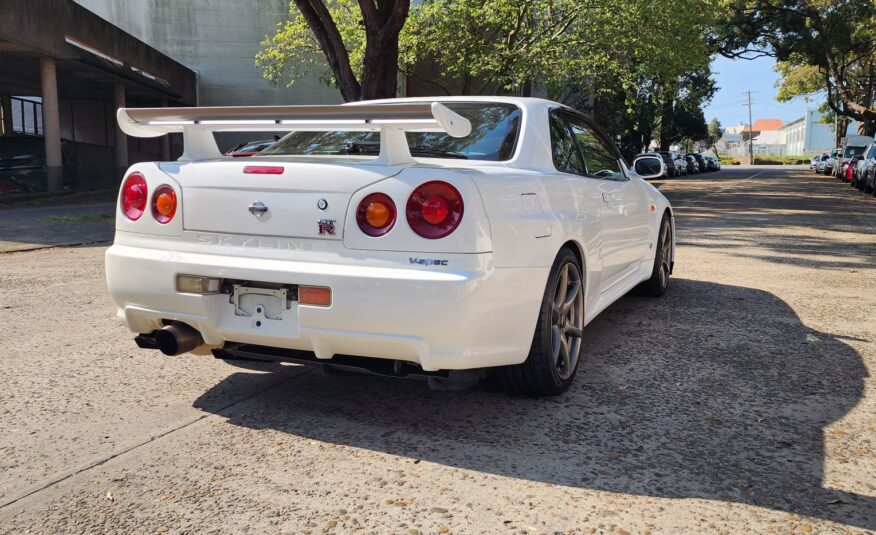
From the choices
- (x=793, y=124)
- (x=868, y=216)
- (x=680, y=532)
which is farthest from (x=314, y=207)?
(x=793, y=124)

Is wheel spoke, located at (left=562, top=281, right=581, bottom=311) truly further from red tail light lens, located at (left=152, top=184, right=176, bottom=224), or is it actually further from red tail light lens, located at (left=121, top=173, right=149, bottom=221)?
red tail light lens, located at (left=121, top=173, right=149, bottom=221)

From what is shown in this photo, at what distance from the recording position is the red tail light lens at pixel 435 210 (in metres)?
3.08

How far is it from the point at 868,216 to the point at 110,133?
28888 millimetres

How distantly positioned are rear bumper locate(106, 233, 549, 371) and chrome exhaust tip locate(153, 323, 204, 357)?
56 mm

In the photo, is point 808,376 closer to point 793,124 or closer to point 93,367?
point 93,367

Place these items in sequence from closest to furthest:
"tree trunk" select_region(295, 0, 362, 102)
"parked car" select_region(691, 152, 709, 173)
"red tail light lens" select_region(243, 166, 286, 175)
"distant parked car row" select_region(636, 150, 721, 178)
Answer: "red tail light lens" select_region(243, 166, 286, 175) < "tree trunk" select_region(295, 0, 362, 102) < "distant parked car row" select_region(636, 150, 721, 178) < "parked car" select_region(691, 152, 709, 173)

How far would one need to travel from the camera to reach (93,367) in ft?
14.4

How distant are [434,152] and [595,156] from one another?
148 centimetres

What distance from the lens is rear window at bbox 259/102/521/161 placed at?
3.88 metres

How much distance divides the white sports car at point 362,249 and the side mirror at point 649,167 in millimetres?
2321

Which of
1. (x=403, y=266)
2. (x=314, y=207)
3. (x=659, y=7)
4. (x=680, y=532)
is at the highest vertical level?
(x=659, y=7)

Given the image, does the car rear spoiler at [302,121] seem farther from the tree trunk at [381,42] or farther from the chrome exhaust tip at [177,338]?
the tree trunk at [381,42]

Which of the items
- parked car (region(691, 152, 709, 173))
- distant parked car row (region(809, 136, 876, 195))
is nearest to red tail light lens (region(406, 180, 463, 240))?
distant parked car row (region(809, 136, 876, 195))

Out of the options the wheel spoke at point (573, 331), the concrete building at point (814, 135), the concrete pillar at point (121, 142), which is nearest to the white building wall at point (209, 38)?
the concrete pillar at point (121, 142)
